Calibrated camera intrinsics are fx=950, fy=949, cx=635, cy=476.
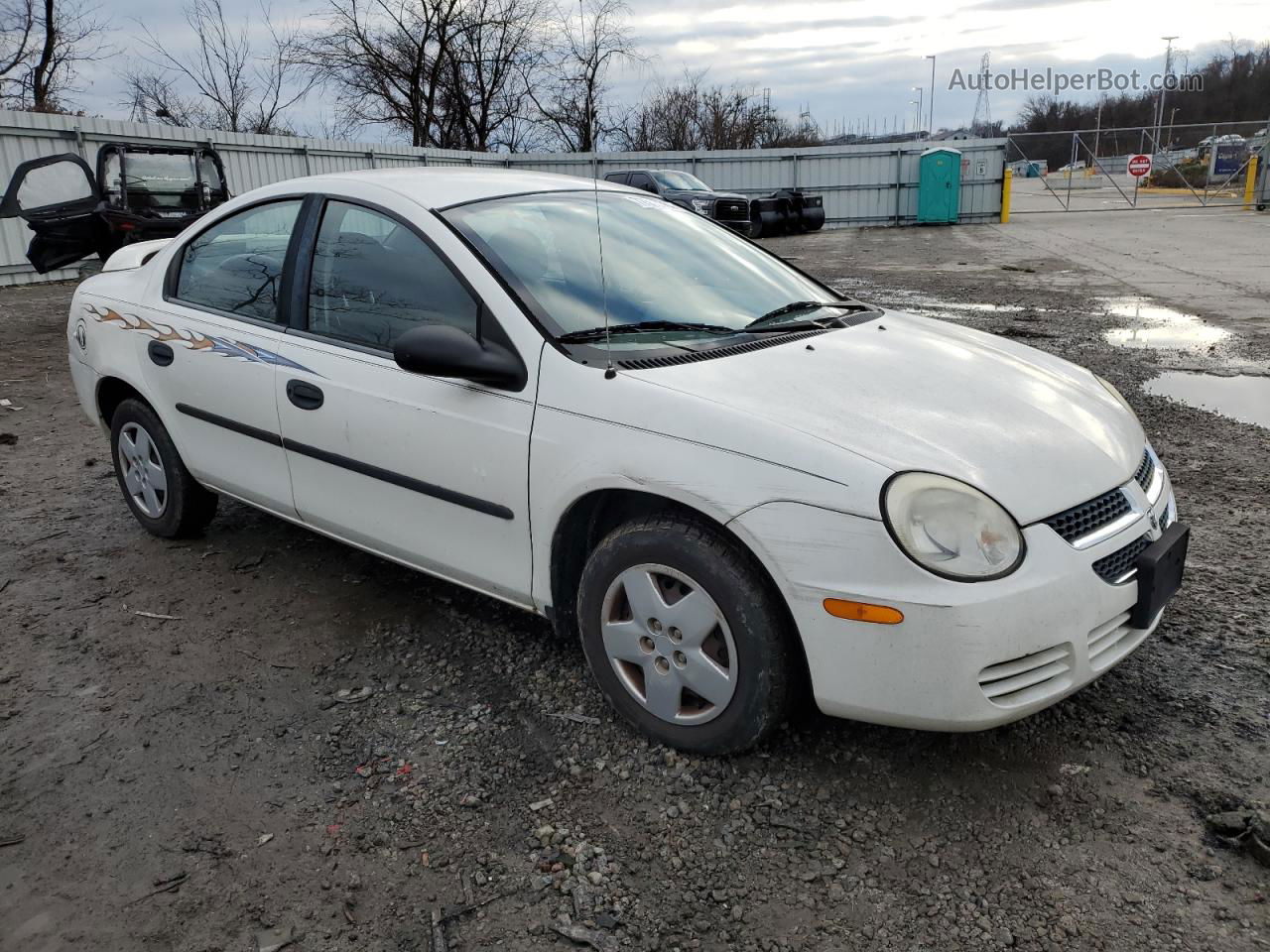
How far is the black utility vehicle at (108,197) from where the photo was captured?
394 inches

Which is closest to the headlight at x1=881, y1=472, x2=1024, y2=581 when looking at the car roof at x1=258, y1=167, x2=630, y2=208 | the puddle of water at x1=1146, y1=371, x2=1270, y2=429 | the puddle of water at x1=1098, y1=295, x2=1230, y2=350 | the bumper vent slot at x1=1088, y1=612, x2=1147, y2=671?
the bumper vent slot at x1=1088, y1=612, x2=1147, y2=671

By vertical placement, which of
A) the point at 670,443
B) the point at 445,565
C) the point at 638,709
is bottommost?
the point at 638,709

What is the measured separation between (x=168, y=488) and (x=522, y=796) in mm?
2536

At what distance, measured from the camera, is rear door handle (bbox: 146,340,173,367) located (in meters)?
3.88

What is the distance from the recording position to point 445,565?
3.08 m

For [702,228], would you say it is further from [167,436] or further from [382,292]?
[167,436]

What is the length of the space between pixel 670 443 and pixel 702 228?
163 cm

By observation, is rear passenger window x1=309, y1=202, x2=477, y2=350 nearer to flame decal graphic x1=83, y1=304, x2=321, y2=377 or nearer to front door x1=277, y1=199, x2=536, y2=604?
front door x1=277, y1=199, x2=536, y2=604

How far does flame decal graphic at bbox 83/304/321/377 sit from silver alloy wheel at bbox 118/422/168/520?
457 millimetres

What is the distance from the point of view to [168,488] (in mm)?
4180

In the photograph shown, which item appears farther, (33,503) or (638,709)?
(33,503)

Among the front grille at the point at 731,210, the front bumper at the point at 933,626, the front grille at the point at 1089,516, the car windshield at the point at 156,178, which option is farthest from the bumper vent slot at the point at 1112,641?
the front grille at the point at 731,210

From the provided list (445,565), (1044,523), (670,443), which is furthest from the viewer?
(445,565)

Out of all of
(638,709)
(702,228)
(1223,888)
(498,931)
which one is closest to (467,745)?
(638,709)
